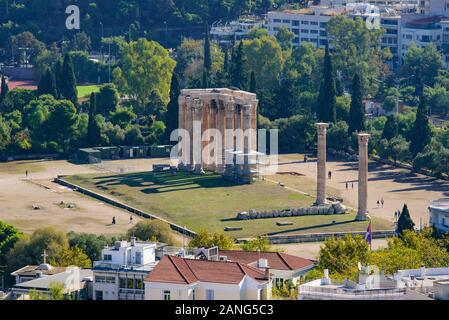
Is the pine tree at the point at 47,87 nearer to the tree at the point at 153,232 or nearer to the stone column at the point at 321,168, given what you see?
the stone column at the point at 321,168

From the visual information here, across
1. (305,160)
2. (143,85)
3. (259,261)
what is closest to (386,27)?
(143,85)

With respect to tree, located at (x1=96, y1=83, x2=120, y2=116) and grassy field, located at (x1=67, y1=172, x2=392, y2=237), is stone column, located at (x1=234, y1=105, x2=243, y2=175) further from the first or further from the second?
tree, located at (x1=96, y1=83, x2=120, y2=116)

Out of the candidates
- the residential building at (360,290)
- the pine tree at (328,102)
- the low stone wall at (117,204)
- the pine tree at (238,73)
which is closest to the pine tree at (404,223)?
the low stone wall at (117,204)

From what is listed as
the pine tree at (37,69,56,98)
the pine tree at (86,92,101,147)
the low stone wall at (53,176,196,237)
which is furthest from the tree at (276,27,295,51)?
the low stone wall at (53,176,196,237)

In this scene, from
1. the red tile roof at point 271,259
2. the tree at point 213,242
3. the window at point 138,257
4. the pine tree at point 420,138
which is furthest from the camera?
the pine tree at point 420,138

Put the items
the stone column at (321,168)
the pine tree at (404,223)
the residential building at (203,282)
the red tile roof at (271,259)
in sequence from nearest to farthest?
1. the residential building at (203,282)
2. the red tile roof at (271,259)
3. the pine tree at (404,223)
4. the stone column at (321,168)

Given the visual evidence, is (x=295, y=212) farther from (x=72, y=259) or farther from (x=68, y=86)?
(x=68, y=86)
